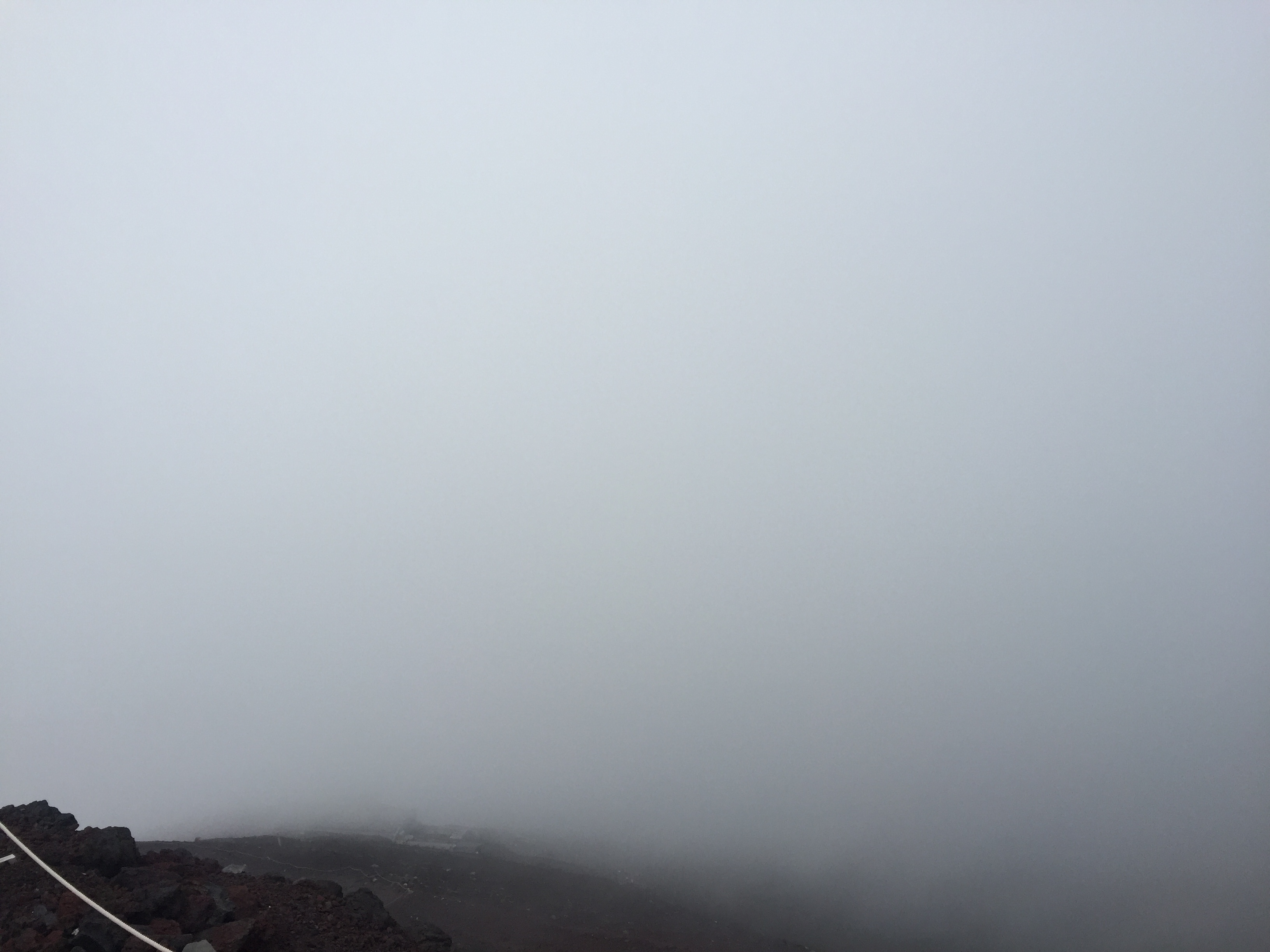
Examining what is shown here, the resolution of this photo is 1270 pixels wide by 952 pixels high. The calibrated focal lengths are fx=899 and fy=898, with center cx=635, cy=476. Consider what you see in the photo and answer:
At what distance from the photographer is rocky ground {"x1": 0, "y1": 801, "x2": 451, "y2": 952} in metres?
8.28

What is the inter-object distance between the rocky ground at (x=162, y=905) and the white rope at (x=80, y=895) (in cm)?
5

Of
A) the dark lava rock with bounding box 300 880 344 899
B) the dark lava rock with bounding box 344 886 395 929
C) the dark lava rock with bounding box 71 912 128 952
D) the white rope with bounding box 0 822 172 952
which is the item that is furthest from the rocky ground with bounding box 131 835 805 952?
the dark lava rock with bounding box 71 912 128 952

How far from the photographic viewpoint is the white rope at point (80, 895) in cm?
807

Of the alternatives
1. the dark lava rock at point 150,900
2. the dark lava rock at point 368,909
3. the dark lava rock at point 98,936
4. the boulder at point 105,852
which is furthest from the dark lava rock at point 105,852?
the dark lava rock at point 368,909

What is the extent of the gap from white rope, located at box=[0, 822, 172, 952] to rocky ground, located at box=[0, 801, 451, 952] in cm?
5

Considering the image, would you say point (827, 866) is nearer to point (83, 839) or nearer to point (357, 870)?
point (357, 870)

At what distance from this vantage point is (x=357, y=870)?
45.1 ft

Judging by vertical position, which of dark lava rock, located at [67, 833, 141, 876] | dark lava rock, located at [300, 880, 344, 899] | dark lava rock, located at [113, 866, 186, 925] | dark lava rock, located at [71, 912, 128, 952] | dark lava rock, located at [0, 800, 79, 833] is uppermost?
dark lava rock, located at [0, 800, 79, 833]

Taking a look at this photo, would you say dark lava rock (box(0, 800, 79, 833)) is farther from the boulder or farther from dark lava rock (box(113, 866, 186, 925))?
dark lava rock (box(113, 866, 186, 925))

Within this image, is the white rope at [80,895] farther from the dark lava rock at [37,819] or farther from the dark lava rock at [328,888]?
the dark lava rock at [328,888]

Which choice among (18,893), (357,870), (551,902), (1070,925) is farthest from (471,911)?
(1070,925)

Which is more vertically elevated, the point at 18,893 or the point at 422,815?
the point at 422,815

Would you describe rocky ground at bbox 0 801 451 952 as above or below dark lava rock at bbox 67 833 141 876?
below

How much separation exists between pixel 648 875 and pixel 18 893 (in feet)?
29.2
